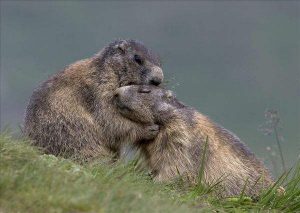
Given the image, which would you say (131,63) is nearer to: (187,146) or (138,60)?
(138,60)

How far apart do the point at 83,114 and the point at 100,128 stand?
0.97 feet

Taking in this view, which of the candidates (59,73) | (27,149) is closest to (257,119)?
(59,73)

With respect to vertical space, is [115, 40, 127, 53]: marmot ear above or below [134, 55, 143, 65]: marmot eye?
above

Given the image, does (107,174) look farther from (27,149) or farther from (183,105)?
(183,105)

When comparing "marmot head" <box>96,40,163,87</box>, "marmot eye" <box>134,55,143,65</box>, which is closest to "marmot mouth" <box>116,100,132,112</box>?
"marmot head" <box>96,40,163,87</box>

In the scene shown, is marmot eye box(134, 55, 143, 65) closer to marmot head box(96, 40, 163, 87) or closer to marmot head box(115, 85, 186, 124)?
marmot head box(96, 40, 163, 87)

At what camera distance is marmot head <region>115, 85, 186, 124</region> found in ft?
36.7

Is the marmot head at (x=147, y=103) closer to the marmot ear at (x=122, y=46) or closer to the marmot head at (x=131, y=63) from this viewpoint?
the marmot head at (x=131, y=63)

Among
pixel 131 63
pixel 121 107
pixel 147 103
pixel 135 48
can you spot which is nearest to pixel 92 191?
pixel 147 103

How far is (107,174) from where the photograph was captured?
8961mm

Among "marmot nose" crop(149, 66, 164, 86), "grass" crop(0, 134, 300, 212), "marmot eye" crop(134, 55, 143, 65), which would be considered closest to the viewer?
"grass" crop(0, 134, 300, 212)

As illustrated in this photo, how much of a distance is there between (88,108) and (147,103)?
93cm

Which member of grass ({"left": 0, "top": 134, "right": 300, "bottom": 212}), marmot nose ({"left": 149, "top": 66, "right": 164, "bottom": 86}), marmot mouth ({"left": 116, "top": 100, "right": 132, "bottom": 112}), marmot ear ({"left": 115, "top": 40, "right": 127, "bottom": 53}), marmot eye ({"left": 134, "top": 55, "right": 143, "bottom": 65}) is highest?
Result: marmot ear ({"left": 115, "top": 40, "right": 127, "bottom": 53})

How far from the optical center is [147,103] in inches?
441
